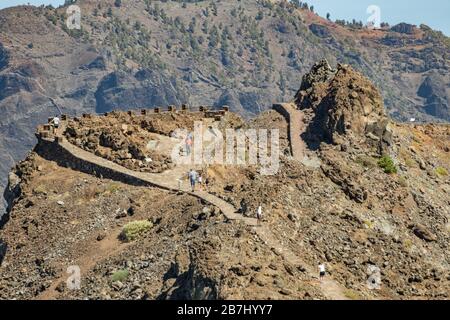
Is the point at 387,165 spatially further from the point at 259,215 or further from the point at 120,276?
the point at 120,276

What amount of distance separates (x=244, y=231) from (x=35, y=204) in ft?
88.2

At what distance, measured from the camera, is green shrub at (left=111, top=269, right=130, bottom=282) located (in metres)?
70.9

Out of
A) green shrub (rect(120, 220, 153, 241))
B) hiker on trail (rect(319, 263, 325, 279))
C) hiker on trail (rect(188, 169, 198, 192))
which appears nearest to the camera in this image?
hiker on trail (rect(319, 263, 325, 279))

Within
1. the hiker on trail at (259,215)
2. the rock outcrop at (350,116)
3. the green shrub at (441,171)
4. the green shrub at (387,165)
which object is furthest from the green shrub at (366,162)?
the hiker on trail at (259,215)

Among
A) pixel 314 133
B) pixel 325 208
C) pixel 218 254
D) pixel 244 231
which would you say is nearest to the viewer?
pixel 218 254

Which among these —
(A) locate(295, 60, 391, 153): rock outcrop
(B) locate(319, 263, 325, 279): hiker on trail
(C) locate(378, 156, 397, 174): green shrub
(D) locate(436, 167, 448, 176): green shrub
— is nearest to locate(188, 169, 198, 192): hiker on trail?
(A) locate(295, 60, 391, 153): rock outcrop

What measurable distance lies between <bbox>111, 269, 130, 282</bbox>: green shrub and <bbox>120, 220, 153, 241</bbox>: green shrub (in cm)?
648

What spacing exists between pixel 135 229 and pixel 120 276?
306 inches

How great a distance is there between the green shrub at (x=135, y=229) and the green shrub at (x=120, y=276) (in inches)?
255

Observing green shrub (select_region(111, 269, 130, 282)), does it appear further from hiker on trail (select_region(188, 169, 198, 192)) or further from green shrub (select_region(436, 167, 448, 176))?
green shrub (select_region(436, 167, 448, 176))

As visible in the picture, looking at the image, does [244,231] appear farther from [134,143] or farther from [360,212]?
[134,143]

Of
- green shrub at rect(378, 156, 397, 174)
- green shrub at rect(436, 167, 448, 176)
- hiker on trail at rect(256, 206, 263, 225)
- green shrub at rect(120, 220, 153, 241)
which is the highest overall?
hiker on trail at rect(256, 206, 263, 225)
